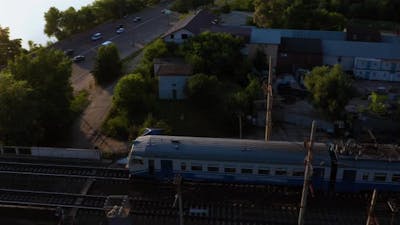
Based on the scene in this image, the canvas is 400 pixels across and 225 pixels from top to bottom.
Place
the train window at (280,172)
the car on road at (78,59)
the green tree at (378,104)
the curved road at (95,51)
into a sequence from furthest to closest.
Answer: the car on road at (78,59)
the green tree at (378,104)
the curved road at (95,51)
the train window at (280,172)

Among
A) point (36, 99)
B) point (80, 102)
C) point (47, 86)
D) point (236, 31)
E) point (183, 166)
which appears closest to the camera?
point (183, 166)

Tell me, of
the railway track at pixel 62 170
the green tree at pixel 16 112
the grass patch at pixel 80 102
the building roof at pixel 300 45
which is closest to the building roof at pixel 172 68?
the grass patch at pixel 80 102

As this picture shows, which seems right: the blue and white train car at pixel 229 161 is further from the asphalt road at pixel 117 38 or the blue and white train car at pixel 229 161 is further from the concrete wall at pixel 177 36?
the concrete wall at pixel 177 36

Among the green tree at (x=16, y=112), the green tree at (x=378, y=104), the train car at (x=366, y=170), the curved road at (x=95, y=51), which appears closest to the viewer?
the train car at (x=366, y=170)

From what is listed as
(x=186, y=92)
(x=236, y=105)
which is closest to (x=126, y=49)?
(x=186, y=92)

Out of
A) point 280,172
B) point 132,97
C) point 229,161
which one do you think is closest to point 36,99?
point 132,97

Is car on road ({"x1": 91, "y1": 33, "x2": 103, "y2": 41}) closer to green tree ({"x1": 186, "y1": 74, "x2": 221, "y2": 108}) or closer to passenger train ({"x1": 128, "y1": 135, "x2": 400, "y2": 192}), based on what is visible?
green tree ({"x1": 186, "y1": 74, "x2": 221, "y2": 108})

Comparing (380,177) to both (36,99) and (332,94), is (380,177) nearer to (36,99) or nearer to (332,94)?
(332,94)
